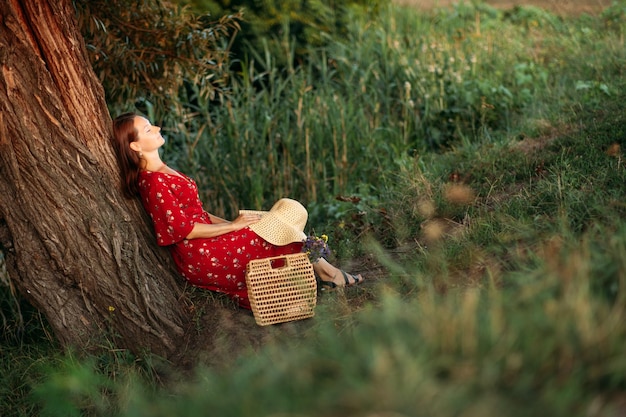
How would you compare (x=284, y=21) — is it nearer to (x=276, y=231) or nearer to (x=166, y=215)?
(x=276, y=231)

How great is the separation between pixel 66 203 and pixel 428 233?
2.11 meters

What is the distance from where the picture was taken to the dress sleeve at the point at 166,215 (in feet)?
13.7

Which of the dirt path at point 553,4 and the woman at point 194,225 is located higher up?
the woman at point 194,225

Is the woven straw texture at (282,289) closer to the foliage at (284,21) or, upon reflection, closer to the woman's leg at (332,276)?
the woman's leg at (332,276)

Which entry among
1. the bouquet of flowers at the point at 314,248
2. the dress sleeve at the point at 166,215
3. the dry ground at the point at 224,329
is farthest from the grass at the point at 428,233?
the dress sleeve at the point at 166,215

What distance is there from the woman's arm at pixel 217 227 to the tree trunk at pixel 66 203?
28 centimetres

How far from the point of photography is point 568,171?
4.66 meters

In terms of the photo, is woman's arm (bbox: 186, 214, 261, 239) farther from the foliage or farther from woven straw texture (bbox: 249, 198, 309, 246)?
the foliage

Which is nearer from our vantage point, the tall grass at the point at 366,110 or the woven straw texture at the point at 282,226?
the woven straw texture at the point at 282,226

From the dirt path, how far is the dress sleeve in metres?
5.75

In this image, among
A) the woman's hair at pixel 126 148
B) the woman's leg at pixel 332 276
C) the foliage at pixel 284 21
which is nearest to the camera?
the woman's hair at pixel 126 148

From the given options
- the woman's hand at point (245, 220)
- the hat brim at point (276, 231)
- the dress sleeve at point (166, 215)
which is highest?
the dress sleeve at point (166, 215)

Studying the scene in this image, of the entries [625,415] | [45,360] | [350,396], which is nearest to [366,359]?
[350,396]

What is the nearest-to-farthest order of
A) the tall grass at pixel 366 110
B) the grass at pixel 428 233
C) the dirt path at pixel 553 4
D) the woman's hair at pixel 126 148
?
the grass at pixel 428 233, the woman's hair at pixel 126 148, the tall grass at pixel 366 110, the dirt path at pixel 553 4
